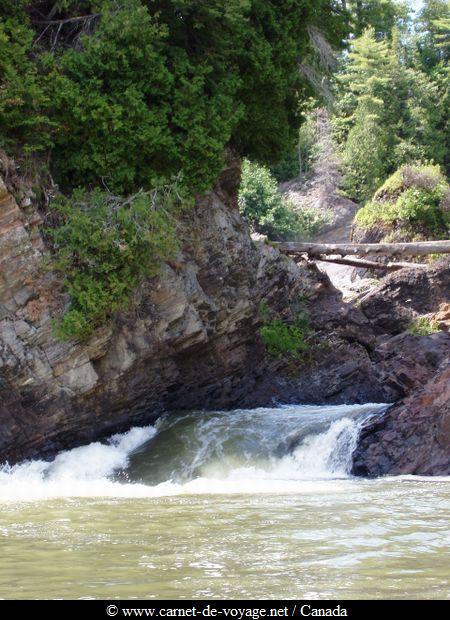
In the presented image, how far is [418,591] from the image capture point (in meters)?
5.12

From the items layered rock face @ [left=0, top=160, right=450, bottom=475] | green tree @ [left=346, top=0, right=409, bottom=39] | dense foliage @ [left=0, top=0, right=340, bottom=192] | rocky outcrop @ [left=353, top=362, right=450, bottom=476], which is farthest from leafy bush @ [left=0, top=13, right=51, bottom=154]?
green tree @ [left=346, top=0, right=409, bottom=39]

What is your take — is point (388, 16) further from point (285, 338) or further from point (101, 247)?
point (101, 247)

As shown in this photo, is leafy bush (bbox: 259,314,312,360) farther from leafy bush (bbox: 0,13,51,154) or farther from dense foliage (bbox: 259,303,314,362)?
leafy bush (bbox: 0,13,51,154)

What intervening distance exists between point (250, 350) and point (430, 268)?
7.48 meters

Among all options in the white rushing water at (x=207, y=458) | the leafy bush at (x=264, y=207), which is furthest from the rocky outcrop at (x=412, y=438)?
the leafy bush at (x=264, y=207)

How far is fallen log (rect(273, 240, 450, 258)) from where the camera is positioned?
21359 millimetres

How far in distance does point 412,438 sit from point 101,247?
217 inches

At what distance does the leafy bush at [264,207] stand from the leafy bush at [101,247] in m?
23.0

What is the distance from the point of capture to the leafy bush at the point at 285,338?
19.9 metres

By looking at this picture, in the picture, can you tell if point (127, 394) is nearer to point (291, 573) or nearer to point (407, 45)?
point (291, 573)

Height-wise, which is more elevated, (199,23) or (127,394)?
(199,23)

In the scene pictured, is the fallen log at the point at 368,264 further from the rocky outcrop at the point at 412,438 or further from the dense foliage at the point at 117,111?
the rocky outcrop at the point at 412,438

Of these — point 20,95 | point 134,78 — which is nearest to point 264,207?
point 134,78

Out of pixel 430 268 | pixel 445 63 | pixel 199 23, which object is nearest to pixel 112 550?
pixel 199 23
